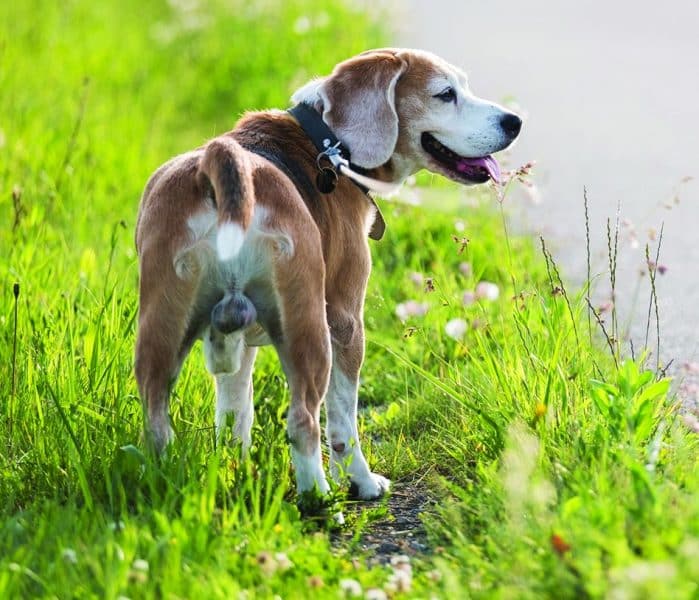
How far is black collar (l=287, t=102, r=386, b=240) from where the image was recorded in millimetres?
4180

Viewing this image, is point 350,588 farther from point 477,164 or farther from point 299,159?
point 477,164

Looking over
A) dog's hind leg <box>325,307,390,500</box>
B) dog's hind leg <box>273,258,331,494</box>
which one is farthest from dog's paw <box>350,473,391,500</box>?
dog's hind leg <box>273,258,331,494</box>

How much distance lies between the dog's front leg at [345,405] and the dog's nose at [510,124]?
0.87m

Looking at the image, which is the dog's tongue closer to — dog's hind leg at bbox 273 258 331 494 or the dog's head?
the dog's head

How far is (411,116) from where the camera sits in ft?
15.0

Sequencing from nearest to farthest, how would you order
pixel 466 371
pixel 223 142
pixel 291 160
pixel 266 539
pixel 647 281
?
pixel 266 539 < pixel 223 142 < pixel 291 160 < pixel 466 371 < pixel 647 281

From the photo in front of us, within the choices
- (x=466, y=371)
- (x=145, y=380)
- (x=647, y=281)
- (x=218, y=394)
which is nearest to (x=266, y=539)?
(x=145, y=380)

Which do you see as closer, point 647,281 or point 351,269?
point 351,269

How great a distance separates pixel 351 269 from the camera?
4.21 m

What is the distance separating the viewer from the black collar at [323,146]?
13.7 ft

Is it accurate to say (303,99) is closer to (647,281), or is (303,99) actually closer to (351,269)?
(351,269)

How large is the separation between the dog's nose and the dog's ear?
39 centimetres

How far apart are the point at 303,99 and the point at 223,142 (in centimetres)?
92

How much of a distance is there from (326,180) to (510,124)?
773mm
